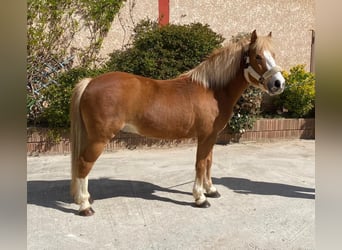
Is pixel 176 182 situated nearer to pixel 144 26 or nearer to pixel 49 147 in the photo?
pixel 49 147

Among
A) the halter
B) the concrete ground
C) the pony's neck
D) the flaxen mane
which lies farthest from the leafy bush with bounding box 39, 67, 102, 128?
the halter

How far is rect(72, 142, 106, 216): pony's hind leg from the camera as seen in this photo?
324 cm

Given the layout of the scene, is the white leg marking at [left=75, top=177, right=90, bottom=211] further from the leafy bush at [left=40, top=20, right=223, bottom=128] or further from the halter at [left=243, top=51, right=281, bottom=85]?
the leafy bush at [left=40, top=20, right=223, bottom=128]

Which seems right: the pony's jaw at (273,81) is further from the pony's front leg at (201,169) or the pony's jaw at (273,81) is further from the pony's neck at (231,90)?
the pony's front leg at (201,169)

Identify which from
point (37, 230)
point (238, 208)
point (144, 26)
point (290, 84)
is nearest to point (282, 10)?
point (290, 84)

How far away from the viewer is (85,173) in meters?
3.29

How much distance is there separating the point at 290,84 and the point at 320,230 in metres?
5.90

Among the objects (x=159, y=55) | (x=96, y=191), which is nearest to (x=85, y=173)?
(x=96, y=191)

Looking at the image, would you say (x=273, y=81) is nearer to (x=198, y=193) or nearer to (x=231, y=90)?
(x=231, y=90)

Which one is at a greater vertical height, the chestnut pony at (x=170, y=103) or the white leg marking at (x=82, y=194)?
the chestnut pony at (x=170, y=103)

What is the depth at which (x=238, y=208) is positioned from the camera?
3543 millimetres

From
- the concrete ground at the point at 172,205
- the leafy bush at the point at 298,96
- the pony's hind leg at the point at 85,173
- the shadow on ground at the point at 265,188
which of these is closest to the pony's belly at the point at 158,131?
the pony's hind leg at the point at 85,173

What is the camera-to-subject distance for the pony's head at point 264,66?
3141 mm

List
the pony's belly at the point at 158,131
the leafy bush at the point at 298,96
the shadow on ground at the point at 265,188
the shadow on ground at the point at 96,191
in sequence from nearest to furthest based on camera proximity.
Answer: the pony's belly at the point at 158,131 < the shadow on ground at the point at 96,191 < the shadow on ground at the point at 265,188 < the leafy bush at the point at 298,96
